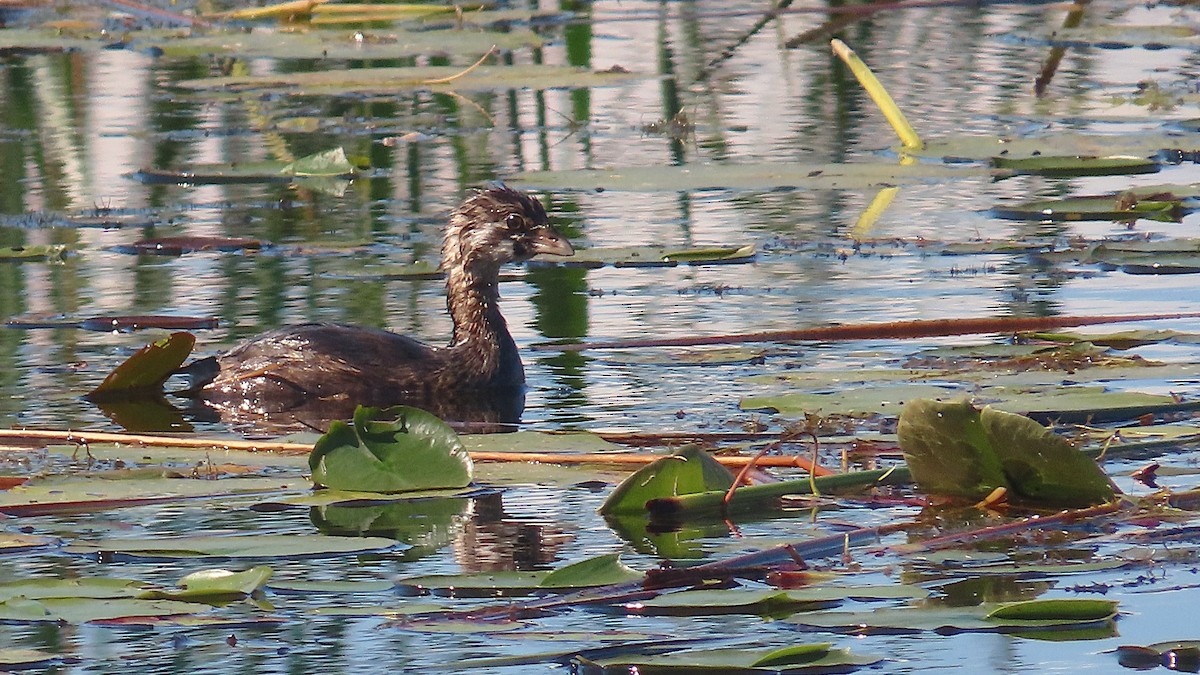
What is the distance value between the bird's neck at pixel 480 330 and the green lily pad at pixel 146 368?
3.25 ft

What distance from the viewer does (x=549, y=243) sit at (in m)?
8.29

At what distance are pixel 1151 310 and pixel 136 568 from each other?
4.04 m

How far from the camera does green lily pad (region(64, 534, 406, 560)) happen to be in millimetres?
4770

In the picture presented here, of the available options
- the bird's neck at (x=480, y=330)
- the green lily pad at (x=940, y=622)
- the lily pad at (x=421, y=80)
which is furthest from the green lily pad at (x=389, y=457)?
the lily pad at (x=421, y=80)

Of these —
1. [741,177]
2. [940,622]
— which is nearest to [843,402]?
[940,622]

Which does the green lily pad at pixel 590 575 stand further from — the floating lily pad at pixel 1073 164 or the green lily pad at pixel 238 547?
the floating lily pad at pixel 1073 164

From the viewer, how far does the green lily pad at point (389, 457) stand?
5324mm

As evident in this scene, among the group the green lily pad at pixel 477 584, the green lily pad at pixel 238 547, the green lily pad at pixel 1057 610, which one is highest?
the green lily pad at pixel 1057 610

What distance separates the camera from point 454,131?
12906 millimetres

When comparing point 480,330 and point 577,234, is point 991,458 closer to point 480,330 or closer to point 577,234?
point 480,330

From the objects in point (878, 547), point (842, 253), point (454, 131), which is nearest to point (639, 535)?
point (878, 547)

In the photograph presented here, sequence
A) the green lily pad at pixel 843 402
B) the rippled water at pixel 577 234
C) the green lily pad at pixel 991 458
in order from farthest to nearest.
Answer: the green lily pad at pixel 843 402
the green lily pad at pixel 991 458
the rippled water at pixel 577 234

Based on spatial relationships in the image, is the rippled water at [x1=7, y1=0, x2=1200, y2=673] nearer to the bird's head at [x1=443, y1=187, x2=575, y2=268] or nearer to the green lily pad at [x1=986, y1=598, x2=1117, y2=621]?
the green lily pad at [x1=986, y1=598, x2=1117, y2=621]

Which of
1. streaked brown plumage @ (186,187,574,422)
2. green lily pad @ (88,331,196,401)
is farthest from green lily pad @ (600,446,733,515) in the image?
green lily pad @ (88,331,196,401)
